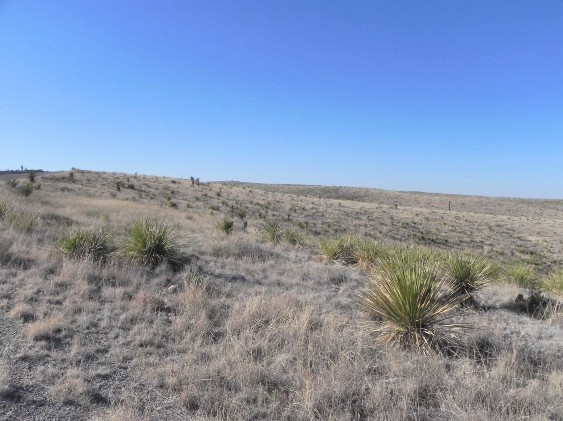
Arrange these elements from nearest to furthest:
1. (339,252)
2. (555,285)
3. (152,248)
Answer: (152,248)
(555,285)
(339,252)

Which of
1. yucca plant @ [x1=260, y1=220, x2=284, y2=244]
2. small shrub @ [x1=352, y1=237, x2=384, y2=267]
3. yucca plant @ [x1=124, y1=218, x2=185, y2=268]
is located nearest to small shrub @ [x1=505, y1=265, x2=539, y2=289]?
small shrub @ [x1=352, y1=237, x2=384, y2=267]

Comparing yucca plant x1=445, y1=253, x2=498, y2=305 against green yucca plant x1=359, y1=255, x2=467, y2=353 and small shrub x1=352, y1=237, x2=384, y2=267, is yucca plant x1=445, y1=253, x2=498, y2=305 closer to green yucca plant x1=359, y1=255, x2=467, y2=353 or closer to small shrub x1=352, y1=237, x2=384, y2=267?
green yucca plant x1=359, y1=255, x2=467, y2=353

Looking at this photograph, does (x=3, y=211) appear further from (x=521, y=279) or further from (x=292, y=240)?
(x=521, y=279)

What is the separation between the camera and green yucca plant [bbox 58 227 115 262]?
366 inches

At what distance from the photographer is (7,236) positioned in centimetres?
1031

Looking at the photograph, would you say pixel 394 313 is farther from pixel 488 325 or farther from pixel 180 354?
pixel 180 354

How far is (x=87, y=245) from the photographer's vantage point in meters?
9.45

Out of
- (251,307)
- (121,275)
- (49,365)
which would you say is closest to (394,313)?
(251,307)

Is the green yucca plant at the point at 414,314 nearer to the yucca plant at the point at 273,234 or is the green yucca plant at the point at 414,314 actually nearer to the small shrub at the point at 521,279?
the small shrub at the point at 521,279

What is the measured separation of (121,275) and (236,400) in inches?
195

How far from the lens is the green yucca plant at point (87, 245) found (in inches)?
366

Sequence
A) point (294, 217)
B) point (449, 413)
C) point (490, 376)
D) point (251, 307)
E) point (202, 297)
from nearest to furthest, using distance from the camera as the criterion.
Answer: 1. point (449, 413)
2. point (490, 376)
3. point (251, 307)
4. point (202, 297)
5. point (294, 217)

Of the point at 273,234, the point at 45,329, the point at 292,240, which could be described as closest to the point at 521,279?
the point at 292,240

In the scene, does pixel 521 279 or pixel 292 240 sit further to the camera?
pixel 292 240
